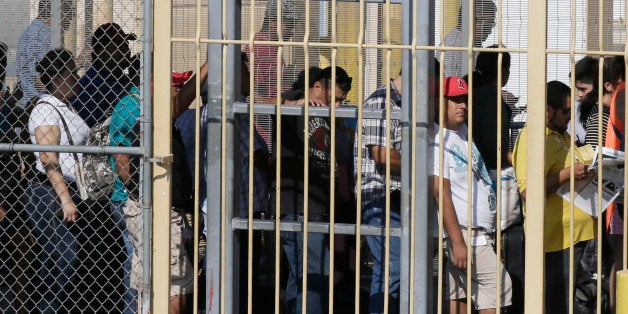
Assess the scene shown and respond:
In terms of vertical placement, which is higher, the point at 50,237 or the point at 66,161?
the point at 66,161

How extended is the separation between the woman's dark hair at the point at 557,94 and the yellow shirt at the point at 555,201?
0.18m

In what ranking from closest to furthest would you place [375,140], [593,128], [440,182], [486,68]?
[440,182] < [375,140] < [593,128] < [486,68]

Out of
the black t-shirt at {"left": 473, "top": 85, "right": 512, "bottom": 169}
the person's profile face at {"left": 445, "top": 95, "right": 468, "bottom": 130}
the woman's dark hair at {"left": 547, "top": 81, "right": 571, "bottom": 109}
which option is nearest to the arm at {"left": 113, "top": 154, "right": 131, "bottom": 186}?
the person's profile face at {"left": 445, "top": 95, "right": 468, "bottom": 130}

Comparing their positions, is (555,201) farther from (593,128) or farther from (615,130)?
(593,128)

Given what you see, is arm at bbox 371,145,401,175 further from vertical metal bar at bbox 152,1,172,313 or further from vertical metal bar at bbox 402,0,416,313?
vertical metal bar at bbox 152,1,172,313

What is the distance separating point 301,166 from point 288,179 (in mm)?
109

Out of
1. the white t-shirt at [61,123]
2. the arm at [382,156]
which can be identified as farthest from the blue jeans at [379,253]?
the white t-shirt at [61,123]

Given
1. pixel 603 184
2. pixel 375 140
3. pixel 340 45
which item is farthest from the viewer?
pixel 375 140

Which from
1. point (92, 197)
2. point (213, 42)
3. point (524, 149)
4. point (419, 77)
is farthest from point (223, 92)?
point (524, 149)

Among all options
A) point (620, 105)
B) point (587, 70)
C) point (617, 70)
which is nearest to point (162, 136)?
point (620, 105)

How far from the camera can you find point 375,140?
18.0ft

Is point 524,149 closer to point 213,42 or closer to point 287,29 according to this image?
point 287,29

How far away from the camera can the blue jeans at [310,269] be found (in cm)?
Result: 572

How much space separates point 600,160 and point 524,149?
87 centimetres
